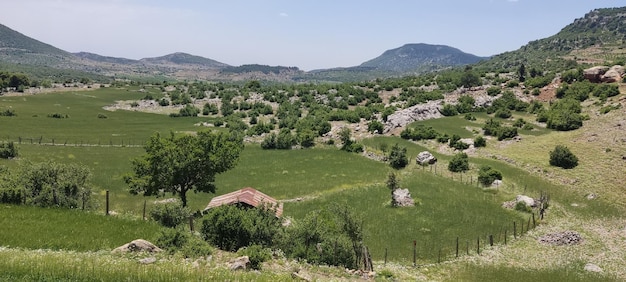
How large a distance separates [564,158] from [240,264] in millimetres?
62324

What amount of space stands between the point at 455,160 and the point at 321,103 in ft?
338

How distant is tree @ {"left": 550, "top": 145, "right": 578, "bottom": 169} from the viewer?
207ft

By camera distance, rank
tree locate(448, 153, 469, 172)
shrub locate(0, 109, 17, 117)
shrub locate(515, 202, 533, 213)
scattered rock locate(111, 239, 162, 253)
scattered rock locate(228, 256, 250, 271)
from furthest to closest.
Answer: shrub locate(0, 109, 17, 117)
tree locate(448, 153, 469, 172)
shrub locate(515, 202, 533, 213)
scattered rock locate(111, 239, 162, 253)
scattered rock locate(228, 256, 250, 271)

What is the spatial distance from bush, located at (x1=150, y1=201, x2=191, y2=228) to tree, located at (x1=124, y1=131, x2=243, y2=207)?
40.5 feet

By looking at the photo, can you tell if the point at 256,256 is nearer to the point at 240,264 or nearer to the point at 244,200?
the point at 240,264

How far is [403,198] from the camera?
52.5m

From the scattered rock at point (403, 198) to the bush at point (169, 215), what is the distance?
2917cm

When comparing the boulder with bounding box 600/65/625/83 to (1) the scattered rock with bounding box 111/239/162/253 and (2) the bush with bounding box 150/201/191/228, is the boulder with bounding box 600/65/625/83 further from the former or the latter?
(1) the scattered rock with bounding box 111/239/162/253

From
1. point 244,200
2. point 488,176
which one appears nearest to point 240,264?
point 244,200

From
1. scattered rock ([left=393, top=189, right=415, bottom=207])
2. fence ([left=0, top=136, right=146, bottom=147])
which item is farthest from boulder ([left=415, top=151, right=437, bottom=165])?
fence ([left=0, top=136, right=146, bottom=147])

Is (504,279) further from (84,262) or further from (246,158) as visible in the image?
(246,158)

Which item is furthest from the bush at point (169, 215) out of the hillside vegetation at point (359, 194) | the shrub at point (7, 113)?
the shrub at point (7, 113)

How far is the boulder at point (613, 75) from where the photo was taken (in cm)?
10844

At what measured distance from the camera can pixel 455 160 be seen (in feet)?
227
